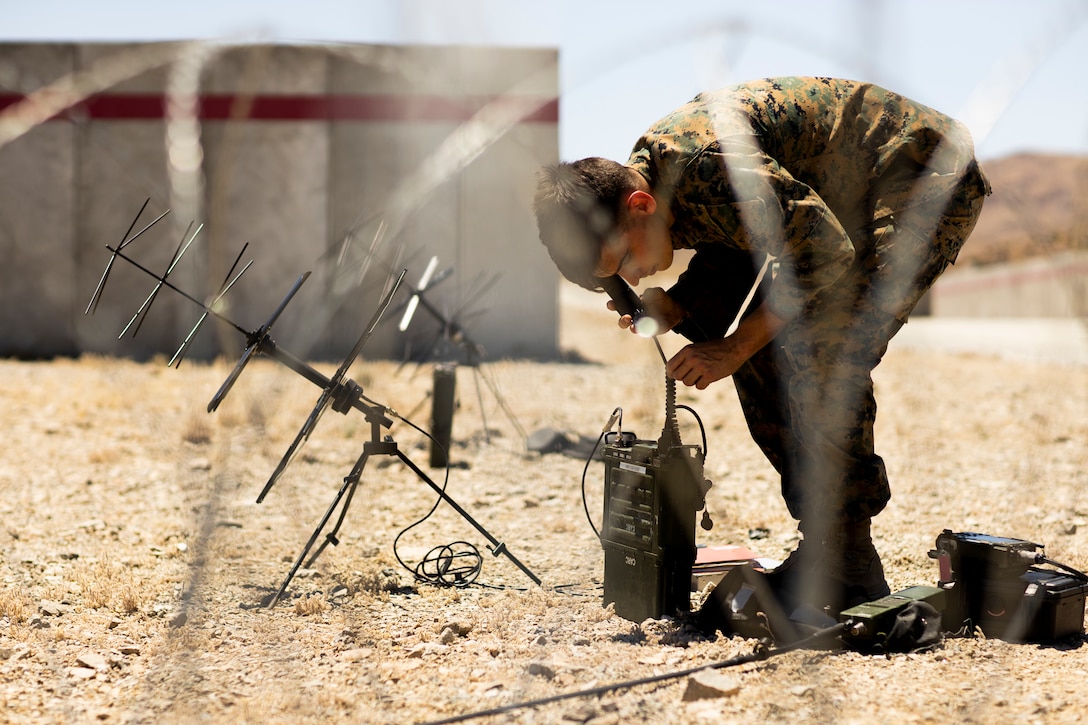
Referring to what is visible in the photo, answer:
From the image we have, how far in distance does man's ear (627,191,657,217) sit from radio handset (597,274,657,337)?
249 mm

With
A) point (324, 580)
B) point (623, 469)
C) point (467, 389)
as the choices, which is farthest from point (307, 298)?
point (623, 469)

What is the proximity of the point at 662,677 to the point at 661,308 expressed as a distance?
3.92ft

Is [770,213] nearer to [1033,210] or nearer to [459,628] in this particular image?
[1033,210]

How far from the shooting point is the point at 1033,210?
3096 millimetres

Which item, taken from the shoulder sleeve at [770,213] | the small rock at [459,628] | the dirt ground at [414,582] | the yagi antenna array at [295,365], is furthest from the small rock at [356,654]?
the shoulder sleeve at [770,213]

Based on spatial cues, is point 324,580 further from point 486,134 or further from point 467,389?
point 467,389

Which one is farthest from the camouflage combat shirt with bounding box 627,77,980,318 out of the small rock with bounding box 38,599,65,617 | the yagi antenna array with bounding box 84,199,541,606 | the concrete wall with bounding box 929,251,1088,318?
the concrete wall with bounding box 929,251,1088,318

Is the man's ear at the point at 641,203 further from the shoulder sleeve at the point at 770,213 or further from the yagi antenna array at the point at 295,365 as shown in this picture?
the yagi antenna array at the point at 295,365

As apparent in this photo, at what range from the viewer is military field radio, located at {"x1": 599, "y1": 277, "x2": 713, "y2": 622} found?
3004 mm

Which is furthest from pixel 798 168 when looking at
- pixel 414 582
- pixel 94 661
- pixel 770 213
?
pixel 94 661

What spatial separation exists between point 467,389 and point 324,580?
722 centimetres

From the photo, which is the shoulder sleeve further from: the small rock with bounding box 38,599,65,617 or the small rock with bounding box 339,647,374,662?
the small rock with bounding box 38,599,65,617

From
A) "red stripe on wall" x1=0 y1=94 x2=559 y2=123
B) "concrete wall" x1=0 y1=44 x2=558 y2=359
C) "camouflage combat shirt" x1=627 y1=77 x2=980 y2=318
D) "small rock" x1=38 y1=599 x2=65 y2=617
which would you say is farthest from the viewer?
"red stripe on wall" x1=0 y1=94 x2=559 y2=123

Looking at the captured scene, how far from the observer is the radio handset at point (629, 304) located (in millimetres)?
2926
